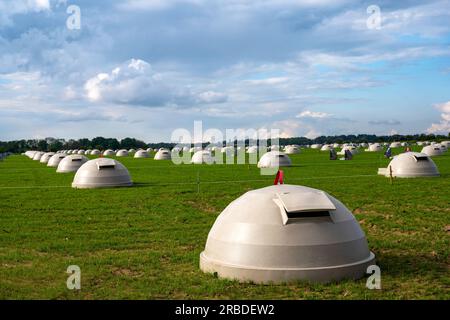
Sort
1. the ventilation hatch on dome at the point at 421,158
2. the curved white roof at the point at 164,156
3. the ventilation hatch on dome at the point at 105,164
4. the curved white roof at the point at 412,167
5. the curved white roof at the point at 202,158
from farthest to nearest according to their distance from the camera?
1. the curved white roof at the point at 164,156
2. the curved white roof at the point at 202,158
3. the ventilation hatch on dome at the point at 421,158
4. the curved white roof at the point at 412,167
5. the ventilation hatch on dome at the point at 105,164

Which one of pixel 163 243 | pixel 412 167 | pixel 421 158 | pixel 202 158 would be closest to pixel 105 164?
pixel 163 243

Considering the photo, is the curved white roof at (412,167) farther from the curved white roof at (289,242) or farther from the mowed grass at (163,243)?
the curved white roof at (289,242)

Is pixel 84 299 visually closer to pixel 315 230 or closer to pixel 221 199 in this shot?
pixel 315 230

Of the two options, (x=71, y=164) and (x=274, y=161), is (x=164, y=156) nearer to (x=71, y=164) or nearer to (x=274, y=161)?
(x=71, y=164)

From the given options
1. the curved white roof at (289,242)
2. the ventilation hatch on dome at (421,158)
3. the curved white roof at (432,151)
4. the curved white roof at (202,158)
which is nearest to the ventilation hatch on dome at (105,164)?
the ventilation hatch on dome at (421,158)

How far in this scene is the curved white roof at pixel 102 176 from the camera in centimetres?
2878

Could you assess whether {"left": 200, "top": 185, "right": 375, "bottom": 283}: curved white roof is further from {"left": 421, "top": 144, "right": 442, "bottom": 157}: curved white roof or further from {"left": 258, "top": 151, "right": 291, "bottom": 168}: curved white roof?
{"left": 421, "top": 144, "right": 442, "bottom": 157}: curved white roof

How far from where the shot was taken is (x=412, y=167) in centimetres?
3134

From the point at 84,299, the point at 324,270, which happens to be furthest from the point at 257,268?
the point at 84,299

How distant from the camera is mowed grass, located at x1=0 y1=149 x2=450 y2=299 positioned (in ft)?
30.0

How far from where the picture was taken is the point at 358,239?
994cm

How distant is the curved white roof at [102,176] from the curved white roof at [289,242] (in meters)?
20.0

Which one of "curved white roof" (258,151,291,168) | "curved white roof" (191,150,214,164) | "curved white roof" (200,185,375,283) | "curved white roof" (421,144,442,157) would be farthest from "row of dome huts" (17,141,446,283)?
"curved white roof" (421,144,442,157)
